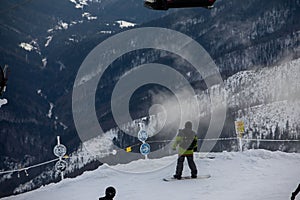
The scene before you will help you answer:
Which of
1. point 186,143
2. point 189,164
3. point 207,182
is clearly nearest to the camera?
point 207,182

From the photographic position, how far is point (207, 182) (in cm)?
1527

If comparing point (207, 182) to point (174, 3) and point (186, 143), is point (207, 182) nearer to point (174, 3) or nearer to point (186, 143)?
point (186, 143)

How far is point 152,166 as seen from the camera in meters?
19.1

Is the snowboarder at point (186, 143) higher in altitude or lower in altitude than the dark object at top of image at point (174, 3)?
lower

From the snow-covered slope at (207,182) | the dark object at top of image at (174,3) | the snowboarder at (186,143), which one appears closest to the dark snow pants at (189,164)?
the snowboarder at (186,143)

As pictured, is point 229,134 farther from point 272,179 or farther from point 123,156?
point 272,179

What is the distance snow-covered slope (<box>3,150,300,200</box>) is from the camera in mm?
13594

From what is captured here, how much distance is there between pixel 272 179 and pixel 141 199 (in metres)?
4.43

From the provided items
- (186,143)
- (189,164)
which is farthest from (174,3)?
(189,164)

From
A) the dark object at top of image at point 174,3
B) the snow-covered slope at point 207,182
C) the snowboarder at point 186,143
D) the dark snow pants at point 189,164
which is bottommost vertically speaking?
the snow-covered slope at point 207,182

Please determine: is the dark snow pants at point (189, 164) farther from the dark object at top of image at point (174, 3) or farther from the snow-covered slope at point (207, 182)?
the dark object at top of image at point (174, 3)

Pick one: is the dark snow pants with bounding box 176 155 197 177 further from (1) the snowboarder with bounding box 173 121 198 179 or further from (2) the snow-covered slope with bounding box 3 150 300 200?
(2) the snow-covered slope with bounding box 3 150 300 200

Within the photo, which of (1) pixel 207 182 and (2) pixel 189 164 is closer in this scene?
(1) pixel 207 182

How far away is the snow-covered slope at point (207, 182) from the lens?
44.6ft
